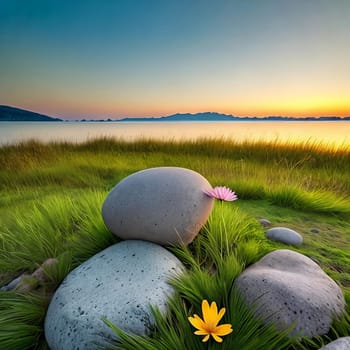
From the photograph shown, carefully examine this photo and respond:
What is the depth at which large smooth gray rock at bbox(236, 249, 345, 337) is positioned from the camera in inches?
59.9

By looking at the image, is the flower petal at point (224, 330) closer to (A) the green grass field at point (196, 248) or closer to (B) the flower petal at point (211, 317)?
(B) the flower petal at point (211, 317)

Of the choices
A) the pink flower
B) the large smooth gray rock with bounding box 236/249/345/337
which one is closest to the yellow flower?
the large smooth gray rock with bounding box 236/249/345/337

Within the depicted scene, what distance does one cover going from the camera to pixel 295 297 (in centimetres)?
158

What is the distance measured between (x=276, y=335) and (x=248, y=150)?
341 inches

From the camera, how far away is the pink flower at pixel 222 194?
2002mm

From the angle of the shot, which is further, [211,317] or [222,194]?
[222,194]

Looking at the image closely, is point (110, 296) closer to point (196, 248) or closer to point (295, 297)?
point (196, 248)

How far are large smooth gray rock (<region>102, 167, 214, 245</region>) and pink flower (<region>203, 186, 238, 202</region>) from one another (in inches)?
2.7

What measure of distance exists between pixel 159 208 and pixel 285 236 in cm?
129

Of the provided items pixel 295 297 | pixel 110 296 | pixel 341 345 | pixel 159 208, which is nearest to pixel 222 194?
pixel 159 208

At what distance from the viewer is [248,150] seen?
977cm

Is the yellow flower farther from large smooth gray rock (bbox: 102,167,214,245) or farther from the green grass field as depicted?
large smooth gray rock (bbox: 102,167,214,245)

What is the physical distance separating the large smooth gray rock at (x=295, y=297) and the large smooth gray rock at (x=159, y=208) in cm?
56

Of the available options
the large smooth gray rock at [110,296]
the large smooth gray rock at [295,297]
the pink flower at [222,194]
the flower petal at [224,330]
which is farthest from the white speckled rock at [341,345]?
the pink flower at [222,194]
